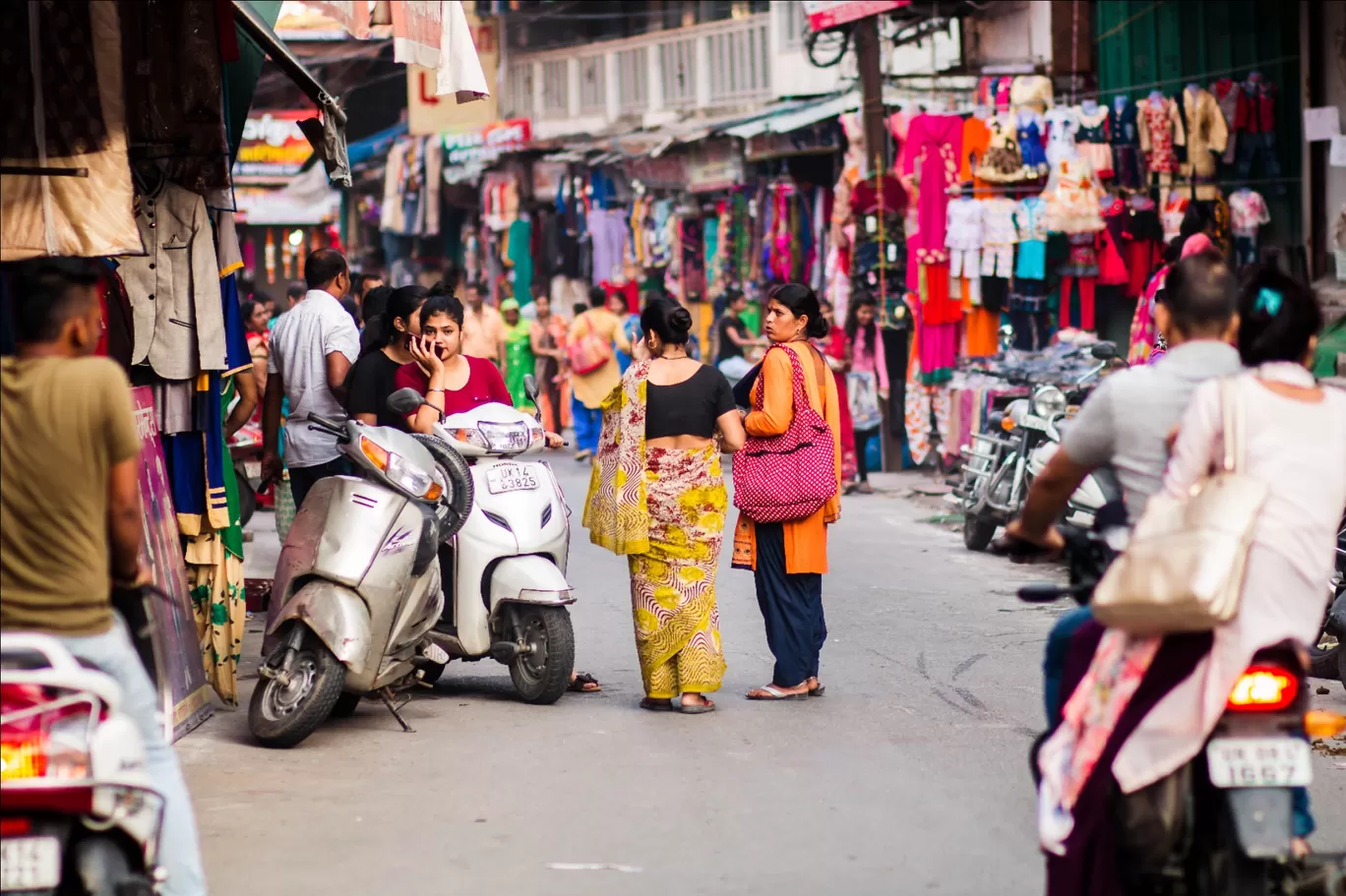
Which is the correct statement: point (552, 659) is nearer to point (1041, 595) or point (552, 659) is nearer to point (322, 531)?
point (322, 531)

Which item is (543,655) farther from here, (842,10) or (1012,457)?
(842,10)

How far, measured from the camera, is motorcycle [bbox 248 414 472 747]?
23.1 feet

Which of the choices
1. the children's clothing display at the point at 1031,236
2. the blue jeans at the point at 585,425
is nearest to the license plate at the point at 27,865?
the children's clothing display at the point at 1031,236

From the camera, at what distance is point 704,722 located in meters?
7.75

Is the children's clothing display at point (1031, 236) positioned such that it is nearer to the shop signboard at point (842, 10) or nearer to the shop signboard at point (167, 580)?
the shop signboard at point (842, 10)

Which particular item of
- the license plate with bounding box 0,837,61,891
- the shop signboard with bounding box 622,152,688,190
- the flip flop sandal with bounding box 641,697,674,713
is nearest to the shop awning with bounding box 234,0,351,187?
the flip flop sandal with bounding box 641,697,674,713

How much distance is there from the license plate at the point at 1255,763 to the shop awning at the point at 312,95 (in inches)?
168

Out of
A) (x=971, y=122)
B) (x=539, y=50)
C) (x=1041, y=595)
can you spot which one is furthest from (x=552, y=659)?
(x=539, y=50)

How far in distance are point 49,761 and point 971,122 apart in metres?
13.9

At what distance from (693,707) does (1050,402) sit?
5.71 meters

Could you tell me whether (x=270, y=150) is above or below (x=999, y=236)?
above

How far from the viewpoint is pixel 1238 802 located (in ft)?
13.1

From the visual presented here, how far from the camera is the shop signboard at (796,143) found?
20609 millimetres

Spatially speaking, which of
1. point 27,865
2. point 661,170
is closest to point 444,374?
point 27,865
